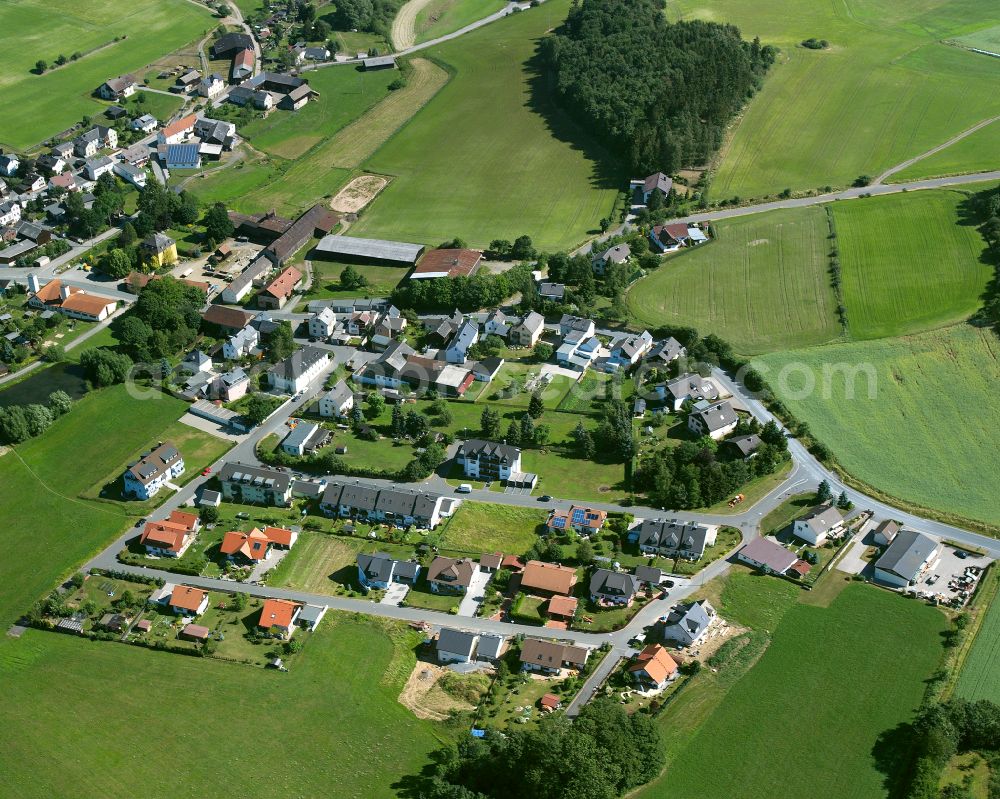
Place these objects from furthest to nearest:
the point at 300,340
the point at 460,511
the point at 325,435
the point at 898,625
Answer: the point at 300,340 → the point at 325,435 → the point at 460,511 → the point at 898,625

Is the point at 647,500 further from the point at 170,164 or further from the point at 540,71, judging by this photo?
the point at 540,71

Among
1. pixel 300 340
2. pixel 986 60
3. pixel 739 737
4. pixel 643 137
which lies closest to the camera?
pixel 739 737

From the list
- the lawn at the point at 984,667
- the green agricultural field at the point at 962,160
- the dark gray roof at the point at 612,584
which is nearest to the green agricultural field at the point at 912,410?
the lawn at the point at 984,667

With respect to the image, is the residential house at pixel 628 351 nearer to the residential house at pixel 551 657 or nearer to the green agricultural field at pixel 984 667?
the residential house at pixel 551 657

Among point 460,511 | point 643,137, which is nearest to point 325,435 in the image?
point 460,511

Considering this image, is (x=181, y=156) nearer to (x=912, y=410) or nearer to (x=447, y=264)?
(x=447, y=264)

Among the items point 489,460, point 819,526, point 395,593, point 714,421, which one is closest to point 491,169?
point 714,421

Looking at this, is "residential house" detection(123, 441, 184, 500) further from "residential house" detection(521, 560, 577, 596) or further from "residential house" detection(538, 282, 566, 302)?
"residential house" detection(538, 282, 566, 302)
